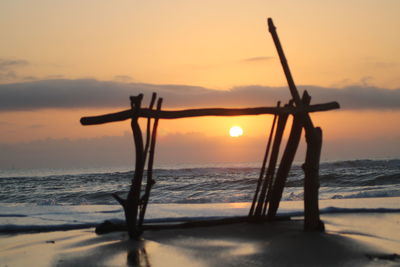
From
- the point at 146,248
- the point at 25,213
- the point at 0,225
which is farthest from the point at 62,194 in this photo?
the point at 146,248

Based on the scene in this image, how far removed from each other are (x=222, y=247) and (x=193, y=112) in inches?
86.5

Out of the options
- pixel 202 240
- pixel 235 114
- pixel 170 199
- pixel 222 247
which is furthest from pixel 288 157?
pixel 170 199

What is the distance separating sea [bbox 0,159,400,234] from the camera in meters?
11.0

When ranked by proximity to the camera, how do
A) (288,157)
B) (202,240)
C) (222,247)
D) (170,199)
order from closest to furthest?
(222,247)
(202,240)
(288,157)
(170,199)

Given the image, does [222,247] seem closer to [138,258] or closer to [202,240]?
[202,240]

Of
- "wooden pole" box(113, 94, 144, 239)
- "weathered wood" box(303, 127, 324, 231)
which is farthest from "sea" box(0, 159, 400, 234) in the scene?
"weathered wood" box(303, 127, 324, 231)

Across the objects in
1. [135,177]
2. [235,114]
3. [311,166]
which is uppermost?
[235,114]

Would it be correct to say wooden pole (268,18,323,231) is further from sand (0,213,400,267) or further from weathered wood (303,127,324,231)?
sand (0,213,400,267)

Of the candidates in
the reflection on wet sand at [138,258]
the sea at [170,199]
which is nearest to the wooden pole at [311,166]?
the reflection on wet sand at [138,258]

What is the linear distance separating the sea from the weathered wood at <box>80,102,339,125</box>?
335 centimetres

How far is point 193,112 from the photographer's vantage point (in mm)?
7566

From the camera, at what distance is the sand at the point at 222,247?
605 cm

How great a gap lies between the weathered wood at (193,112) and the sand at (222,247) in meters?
2.00

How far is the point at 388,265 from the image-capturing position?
5641mm
